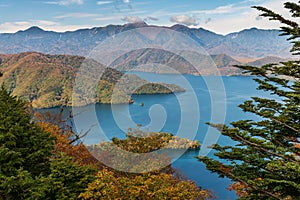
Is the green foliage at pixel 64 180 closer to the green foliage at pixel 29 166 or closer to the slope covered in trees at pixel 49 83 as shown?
the green foliage at pixel 29 166

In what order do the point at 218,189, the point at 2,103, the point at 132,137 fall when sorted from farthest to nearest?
the point at 218,189
the point at 132,137
the point at 2,103

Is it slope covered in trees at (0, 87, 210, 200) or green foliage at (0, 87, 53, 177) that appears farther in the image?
green foliage at (0, 87, 53, 177)

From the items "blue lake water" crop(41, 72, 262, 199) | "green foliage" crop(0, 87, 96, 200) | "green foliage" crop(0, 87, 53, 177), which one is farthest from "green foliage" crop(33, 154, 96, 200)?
"blue lake water" crop(41, 72, 262, 199)

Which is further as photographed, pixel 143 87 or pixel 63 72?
pixel 63 72

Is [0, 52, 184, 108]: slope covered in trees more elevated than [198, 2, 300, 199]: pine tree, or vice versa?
[198, 2, 300, 199]: pine tree

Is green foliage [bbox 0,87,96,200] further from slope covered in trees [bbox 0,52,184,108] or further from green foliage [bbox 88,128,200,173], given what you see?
slope covered in trees [bbox 0,52,184,108]

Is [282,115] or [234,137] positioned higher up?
[282,115]

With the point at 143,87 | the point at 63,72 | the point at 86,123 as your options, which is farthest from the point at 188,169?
the point at 63,72

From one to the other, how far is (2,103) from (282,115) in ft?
30.6

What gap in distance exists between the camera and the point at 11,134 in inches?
348

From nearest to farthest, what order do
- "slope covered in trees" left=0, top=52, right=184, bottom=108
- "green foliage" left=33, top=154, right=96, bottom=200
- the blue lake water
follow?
1. "green foliage" left=33, top=154, right=96, bottom=200
2. the blue lake water
3. "slope covered in trees" left=0, top=52, right=184, bottom=108

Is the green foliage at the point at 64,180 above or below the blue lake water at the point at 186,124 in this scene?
above

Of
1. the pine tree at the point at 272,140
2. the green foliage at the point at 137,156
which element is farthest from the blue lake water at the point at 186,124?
the pine tree at the point at 272,140

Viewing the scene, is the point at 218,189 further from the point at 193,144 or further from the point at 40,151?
the point at 40,151
